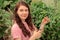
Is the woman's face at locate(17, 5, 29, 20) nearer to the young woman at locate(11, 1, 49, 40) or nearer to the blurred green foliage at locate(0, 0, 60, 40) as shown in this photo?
the young woman at locate(11, 1, 49, 40)

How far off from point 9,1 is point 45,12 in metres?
1.36

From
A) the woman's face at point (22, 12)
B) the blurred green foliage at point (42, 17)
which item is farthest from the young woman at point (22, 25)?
the blurred green foliage at point (42, 17)

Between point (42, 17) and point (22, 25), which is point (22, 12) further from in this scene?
point (42, 17)

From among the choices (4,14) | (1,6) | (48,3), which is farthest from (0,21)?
(48,3)

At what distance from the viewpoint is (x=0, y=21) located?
5.94m

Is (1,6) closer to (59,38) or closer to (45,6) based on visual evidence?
(45,6)

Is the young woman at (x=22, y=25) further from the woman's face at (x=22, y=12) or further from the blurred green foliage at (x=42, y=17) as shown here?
the blurred green foliage at (x=42, y=17)

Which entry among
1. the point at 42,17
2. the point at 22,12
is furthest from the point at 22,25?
the point at 42,17

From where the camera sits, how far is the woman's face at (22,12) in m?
4.15

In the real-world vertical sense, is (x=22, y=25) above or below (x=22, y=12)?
below

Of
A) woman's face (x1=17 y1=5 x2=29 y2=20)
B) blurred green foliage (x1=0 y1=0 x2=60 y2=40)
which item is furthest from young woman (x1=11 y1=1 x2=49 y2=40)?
blurred green foliage (x1=0 y1=0 x2=60 y2=40)

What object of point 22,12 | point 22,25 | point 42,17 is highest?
point 22,12

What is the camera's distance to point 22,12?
4141 mm

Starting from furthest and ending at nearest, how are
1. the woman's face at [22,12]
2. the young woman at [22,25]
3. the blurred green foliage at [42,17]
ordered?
the blurred green foliage at [42,17] → the woman's face at [22,12] → the young woman at [22,25]
